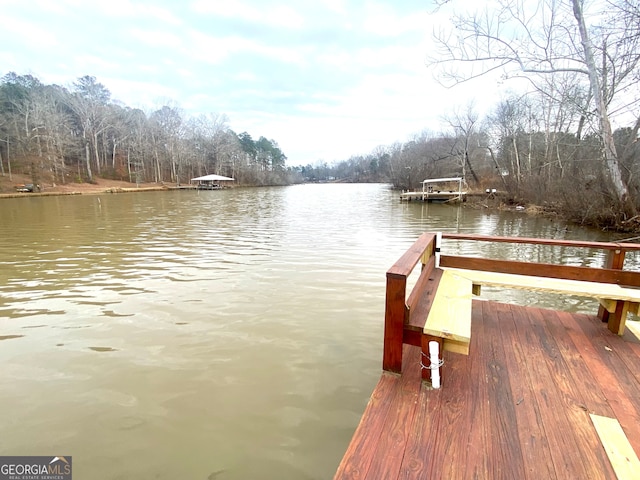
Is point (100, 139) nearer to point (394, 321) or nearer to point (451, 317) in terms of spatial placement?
point (394, 321)

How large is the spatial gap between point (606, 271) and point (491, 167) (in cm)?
3965

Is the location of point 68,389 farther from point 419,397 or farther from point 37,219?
point 37,219

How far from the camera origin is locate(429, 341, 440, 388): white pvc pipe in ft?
6.48

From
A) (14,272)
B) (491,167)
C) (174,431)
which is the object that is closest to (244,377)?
(174,431)

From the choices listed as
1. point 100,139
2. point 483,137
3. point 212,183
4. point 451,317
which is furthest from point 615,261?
point 100,139

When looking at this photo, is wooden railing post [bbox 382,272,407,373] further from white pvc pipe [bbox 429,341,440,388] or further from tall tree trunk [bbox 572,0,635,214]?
tall tree trunk [bbox 572,0,635,214]

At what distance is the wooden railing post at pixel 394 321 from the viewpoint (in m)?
2.05

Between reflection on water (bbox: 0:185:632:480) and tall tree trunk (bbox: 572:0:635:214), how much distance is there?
5.20 m

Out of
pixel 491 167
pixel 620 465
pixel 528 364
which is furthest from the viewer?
pixel 491 167

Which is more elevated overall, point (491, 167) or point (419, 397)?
point (491, 167)

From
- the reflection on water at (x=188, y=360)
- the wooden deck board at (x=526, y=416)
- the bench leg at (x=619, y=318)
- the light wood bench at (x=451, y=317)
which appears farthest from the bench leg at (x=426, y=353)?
the bench leg at (x=619, y=318)

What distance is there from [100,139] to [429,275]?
56.0 metres

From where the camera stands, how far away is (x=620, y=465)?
1485 mm

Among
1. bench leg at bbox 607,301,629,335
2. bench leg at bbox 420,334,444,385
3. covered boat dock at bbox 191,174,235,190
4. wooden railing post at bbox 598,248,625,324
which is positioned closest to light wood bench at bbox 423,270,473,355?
bench leg at bbox 420,334,444,385
